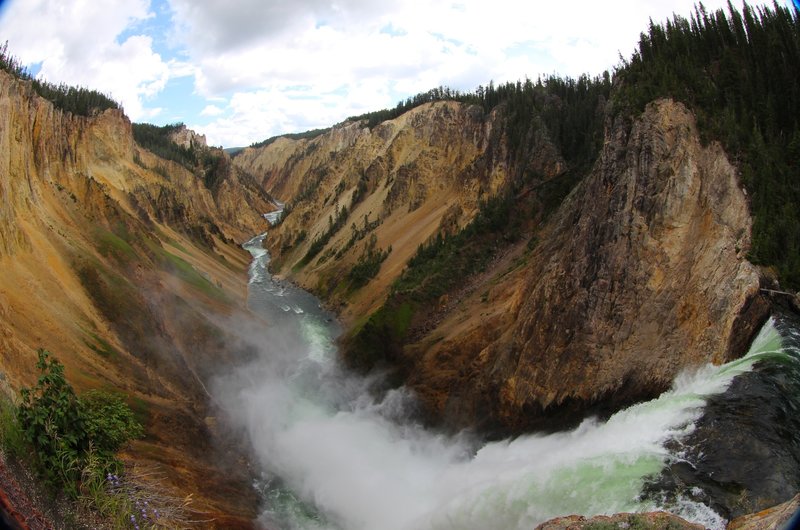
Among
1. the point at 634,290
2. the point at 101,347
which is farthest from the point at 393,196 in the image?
the point at 634,290

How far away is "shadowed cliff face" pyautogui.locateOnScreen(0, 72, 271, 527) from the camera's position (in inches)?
747

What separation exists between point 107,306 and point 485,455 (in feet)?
53.1

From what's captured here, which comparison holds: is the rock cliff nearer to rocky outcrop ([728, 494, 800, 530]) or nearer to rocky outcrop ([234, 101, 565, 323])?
rocky outcrop ([234, 101, 565, 323])

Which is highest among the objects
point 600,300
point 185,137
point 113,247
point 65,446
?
point 185,137

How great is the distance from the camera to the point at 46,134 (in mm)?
37844

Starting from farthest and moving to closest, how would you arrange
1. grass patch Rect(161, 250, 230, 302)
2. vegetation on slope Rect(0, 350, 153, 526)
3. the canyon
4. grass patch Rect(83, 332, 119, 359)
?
1. grass patch Rect(161, 250, 230, 302)
2. grass patch Rect(83, 332, 119, 359)
3. the canyon
4. vegetation on slope Rect(0, 350, 153, 526)

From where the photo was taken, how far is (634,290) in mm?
18688

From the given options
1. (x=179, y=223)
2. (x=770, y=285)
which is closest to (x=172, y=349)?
(x=770, y=285)

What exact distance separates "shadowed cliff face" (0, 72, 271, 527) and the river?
2.16 metres

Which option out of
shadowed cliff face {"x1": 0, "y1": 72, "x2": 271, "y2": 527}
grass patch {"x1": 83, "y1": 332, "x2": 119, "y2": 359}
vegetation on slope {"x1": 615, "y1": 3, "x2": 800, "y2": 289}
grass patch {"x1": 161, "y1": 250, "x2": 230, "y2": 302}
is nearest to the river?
shadowed cliff face {"x1": 0, "y1": 72, "x2": 271, "y2": 527}

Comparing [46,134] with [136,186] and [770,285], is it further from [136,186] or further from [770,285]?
[770,285]

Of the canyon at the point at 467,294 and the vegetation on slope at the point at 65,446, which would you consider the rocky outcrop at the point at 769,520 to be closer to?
the canyon at the point at 467,294

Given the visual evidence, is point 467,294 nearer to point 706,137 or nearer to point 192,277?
point 706,137

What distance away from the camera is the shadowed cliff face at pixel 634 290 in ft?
54.9
